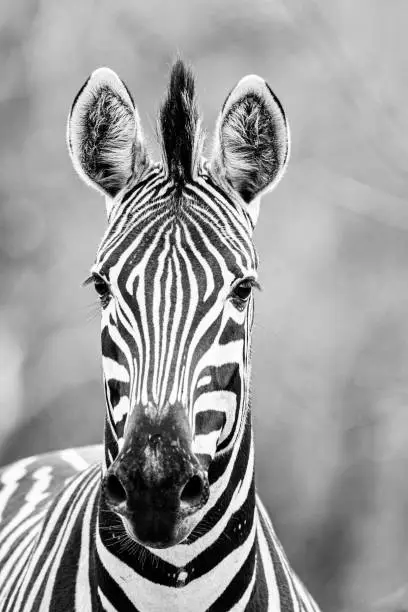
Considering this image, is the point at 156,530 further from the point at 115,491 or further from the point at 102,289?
the point at 102,289

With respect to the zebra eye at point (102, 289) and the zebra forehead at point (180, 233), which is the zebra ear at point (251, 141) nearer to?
the zebra forehead at point (180, 233)

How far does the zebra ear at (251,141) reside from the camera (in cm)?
303

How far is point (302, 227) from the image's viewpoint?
36.7ft

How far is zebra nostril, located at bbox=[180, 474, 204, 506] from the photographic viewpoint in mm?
2348

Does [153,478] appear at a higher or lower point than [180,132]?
lower

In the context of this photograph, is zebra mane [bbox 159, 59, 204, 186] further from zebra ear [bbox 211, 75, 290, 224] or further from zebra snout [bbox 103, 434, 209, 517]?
zebra snout [bbox 103, 434, 209, 517]

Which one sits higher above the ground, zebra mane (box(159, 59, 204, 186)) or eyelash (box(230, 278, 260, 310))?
zebra mane (box(159, 59, 204, 186))

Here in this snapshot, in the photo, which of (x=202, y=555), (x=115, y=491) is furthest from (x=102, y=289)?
(x=202, y=555)

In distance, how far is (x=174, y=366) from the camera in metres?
2.51

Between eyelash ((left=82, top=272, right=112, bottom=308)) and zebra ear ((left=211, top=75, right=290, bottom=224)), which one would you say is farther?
zebra ear ((left=211, top=75, right=290, bottom=224))

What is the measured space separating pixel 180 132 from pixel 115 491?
3.68 ft

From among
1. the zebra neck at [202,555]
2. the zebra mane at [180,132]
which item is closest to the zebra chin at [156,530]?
the zebra neck at [202,555]

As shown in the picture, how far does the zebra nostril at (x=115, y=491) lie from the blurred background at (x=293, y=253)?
7.41 meters

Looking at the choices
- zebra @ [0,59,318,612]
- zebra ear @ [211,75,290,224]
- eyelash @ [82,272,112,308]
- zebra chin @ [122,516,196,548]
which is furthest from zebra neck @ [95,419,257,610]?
zebra ear @ [211,75,290,224]
